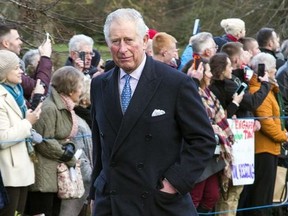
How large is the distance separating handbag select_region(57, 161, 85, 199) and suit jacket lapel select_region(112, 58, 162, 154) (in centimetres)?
273

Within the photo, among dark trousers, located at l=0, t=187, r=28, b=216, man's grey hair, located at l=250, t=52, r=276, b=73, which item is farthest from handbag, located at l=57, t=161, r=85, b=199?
man's grey hair, located at l=250, t=52, r=276, b=73

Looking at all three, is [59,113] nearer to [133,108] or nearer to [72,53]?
[72,53]

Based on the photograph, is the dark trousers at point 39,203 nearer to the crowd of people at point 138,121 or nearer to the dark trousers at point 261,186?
the crowd of people at point 138,121

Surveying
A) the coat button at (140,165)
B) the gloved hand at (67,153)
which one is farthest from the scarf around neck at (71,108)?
the coat button at (140,165)

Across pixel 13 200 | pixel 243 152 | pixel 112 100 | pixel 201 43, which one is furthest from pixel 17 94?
pixel 201 43

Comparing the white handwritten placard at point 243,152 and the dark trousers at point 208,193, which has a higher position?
the white handwritten placard at point 243,152

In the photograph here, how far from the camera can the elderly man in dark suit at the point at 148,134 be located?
5.07 meters

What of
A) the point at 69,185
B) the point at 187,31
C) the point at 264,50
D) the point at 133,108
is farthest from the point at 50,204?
the point at 187,31

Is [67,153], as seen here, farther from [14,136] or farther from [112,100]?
[112,100]

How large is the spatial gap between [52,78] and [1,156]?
127 centimetres

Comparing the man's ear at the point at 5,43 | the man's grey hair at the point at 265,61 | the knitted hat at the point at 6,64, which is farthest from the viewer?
the man's grey hair at the point at 265,61

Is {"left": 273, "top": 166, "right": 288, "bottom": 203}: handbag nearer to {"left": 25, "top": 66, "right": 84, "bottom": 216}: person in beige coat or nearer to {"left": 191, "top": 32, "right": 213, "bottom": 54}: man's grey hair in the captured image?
{"left": 191, "top": 32, "right": 213, "bottom": 54}: man's grey hair

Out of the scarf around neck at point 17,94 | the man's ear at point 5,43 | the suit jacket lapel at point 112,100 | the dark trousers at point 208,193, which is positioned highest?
the man's ear at point 5,43

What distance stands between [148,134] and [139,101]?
21 centimetres
